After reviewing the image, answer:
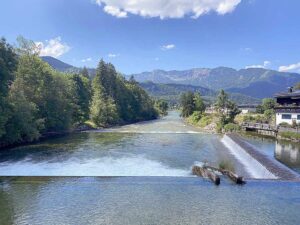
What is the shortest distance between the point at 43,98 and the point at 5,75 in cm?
836

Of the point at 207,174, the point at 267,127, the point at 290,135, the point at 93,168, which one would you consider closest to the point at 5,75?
the point at 93,168

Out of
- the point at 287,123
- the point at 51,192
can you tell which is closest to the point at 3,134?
the point at 51,192

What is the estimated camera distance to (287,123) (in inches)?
2383

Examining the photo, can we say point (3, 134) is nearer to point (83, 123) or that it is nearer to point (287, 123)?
point (83, 123)

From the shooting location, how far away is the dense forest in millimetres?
42750

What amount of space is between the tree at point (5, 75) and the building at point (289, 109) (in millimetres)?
46867

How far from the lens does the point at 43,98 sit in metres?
56.0

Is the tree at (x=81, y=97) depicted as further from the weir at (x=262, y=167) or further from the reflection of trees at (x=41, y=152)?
the weir at (x=262, y=167)

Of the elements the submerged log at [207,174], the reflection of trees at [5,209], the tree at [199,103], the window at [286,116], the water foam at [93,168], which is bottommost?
the reflection of trees at [5,209]

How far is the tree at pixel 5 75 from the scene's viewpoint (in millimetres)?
38869

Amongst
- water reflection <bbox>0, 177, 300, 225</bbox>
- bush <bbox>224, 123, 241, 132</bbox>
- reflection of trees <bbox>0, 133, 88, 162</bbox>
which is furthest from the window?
water reflection <bbox>0, 177, 300, 225</bbox>

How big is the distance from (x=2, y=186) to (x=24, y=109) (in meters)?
21.9

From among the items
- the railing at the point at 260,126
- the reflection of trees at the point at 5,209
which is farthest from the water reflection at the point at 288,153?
the reflection of trees at the point at 5,209

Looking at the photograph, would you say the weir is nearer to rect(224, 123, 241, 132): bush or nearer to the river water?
the river water
